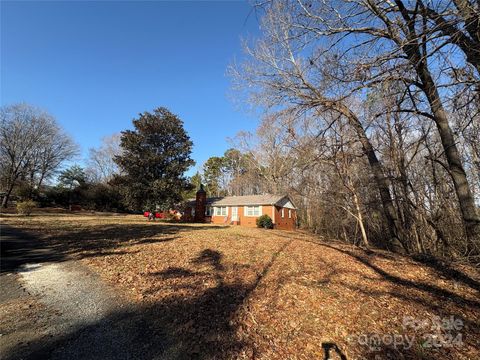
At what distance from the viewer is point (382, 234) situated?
12078 mm

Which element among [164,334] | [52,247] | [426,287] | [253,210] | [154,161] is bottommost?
[164,334]

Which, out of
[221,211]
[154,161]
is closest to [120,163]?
[154,161]

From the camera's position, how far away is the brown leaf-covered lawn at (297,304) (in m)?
3.21

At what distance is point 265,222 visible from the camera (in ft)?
73.8

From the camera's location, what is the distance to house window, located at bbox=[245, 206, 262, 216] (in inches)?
960

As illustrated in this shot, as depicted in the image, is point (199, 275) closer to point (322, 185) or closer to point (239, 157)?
point (322, 185)

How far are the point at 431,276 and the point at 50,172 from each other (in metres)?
38.6

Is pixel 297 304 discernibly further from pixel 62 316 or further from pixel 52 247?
pixel 52 247

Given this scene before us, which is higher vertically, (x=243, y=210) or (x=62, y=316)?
(x=243, y=210)

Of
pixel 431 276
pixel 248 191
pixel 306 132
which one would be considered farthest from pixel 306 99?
pixel 248 191

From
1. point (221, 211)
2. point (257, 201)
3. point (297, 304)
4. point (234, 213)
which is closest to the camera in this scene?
point (297, 304)

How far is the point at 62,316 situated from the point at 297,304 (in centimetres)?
392

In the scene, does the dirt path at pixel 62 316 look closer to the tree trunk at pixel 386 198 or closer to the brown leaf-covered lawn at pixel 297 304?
the brown leaf-covered lawn at pixel 297 304

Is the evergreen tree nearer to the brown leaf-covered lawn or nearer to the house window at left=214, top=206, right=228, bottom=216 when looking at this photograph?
the house window at left=214, top=206, right=228, bottom=216
